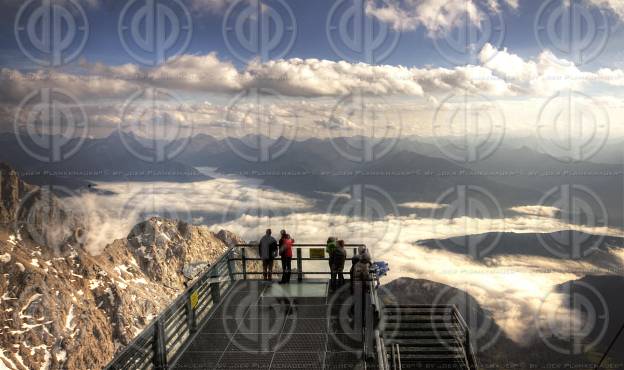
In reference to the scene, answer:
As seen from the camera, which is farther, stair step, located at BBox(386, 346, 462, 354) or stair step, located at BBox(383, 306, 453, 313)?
stair step, located at BBox(383, 306, 453, 313)

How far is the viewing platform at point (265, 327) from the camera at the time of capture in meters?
11.4

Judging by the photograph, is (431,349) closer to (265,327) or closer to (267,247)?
(267,247)

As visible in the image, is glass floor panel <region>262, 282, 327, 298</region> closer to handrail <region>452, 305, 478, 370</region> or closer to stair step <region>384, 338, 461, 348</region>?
stair step <region>384, 338, 461, 348</region>

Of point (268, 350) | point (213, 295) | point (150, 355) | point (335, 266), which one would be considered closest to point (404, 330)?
point (335, 266)

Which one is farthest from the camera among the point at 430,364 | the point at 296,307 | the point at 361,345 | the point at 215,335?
the point at 430,364

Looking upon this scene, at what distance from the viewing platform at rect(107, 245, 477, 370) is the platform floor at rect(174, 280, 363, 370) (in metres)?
0.02

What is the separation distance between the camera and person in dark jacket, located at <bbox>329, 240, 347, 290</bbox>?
16.6m

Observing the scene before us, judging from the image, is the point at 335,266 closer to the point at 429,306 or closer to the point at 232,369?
the point at 232,369

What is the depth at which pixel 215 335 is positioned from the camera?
535 inches

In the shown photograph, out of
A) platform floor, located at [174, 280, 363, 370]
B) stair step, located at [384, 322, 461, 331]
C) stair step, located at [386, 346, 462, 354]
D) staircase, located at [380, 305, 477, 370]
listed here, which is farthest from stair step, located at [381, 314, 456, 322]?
platform floor, located at [174, 280, 363, 370]

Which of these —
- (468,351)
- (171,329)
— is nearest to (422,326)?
(468,351)

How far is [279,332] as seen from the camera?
13680 mm

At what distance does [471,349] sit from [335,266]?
7110mm

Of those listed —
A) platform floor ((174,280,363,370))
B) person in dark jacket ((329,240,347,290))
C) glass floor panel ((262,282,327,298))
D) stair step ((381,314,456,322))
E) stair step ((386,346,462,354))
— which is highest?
person in dark jacket ((329,240,347,290))
